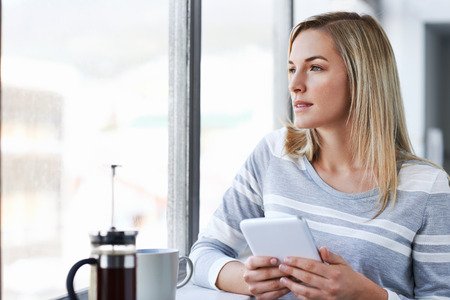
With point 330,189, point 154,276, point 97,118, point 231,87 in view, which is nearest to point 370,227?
point 330,189

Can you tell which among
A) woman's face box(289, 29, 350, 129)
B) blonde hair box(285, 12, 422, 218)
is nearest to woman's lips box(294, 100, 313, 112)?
woman's face box(289, 29, 350, 129)

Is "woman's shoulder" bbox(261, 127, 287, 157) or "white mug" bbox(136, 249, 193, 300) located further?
"woman's shoulder" bbox(261, 127, 287, 157)

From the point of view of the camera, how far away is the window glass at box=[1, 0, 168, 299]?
1218 mm

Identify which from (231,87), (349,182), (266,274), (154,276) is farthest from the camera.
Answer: (231,87)

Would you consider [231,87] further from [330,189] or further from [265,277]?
[265,277]

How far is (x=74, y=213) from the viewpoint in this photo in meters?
1.39

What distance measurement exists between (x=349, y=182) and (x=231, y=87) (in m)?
0.59

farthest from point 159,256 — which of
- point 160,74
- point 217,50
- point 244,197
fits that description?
point 217,50

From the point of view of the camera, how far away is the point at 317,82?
1.61 m

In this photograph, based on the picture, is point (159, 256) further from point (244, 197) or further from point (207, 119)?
point (207, 119)

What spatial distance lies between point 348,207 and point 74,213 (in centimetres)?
58

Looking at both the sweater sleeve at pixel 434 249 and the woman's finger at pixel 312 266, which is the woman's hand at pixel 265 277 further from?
the sweater sleeve at pixel 434 249

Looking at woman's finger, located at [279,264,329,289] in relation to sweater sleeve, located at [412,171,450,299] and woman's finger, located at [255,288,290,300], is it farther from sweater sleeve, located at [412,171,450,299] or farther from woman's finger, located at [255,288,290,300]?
sweater sleeve, located at [412,171,450,299]

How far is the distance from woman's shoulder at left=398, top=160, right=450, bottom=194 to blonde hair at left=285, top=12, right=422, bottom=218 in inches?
0.8
